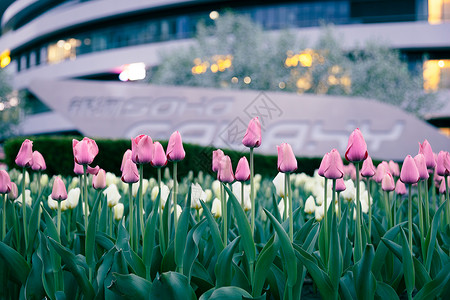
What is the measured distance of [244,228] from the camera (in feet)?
5.91

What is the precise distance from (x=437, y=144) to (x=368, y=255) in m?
15.6

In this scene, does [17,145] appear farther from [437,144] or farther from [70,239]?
[437,144]

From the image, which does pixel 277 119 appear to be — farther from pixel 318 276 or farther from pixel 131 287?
pixel 131 287

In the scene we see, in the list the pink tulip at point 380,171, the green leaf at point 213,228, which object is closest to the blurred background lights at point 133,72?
the pink tulip at point 380,171

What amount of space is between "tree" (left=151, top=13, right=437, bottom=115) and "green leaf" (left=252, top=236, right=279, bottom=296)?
2078 cm

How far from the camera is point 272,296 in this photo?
6.38ft

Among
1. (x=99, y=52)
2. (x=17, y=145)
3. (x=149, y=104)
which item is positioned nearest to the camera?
(x=17, y=145)

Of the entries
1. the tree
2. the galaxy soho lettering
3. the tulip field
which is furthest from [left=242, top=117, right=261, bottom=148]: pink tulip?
the tree

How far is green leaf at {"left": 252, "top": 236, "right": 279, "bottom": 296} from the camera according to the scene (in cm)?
172

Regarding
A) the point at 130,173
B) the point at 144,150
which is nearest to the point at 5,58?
the point at 130,173

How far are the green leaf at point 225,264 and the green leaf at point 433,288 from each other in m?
0.68

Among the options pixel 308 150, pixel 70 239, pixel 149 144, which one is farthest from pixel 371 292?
pixel 308 150

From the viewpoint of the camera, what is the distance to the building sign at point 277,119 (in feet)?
51.6

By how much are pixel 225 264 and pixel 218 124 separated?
14319 millimetres
